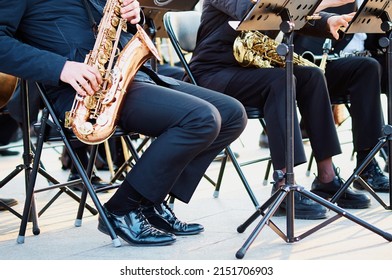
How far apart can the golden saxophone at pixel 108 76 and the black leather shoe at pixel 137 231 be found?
386 millimetres

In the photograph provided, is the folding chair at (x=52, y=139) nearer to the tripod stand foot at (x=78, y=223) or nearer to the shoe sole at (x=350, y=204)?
the tripod stand foot at (x=78, y=223)

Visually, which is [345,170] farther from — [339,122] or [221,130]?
[221,130]

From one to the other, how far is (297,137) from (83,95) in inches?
47.8

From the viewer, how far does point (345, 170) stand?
5.93 metres

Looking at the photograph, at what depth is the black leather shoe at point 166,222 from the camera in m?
3.74

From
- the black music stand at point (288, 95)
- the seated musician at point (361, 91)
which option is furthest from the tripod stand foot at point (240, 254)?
the seated musician at point (361, 91)

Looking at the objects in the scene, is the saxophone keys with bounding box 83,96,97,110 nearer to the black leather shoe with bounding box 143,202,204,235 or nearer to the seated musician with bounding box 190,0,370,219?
the black leather shoe with bounding box 143,202,204,235

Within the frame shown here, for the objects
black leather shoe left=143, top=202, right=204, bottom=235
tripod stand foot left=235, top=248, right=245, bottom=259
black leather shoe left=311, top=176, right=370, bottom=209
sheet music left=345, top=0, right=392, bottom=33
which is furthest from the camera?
black leather shoe left=311, top=176, right=370, bottom=209

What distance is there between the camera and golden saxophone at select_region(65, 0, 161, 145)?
3465mm

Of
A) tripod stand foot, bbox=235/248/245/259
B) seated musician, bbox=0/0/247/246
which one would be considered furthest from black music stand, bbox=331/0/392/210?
tripod stand foot, bbox=235/248/245/259

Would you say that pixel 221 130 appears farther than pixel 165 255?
Yes

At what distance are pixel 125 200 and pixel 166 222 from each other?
31 centimetres

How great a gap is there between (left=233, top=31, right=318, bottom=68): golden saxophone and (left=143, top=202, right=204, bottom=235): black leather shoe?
1.01m
